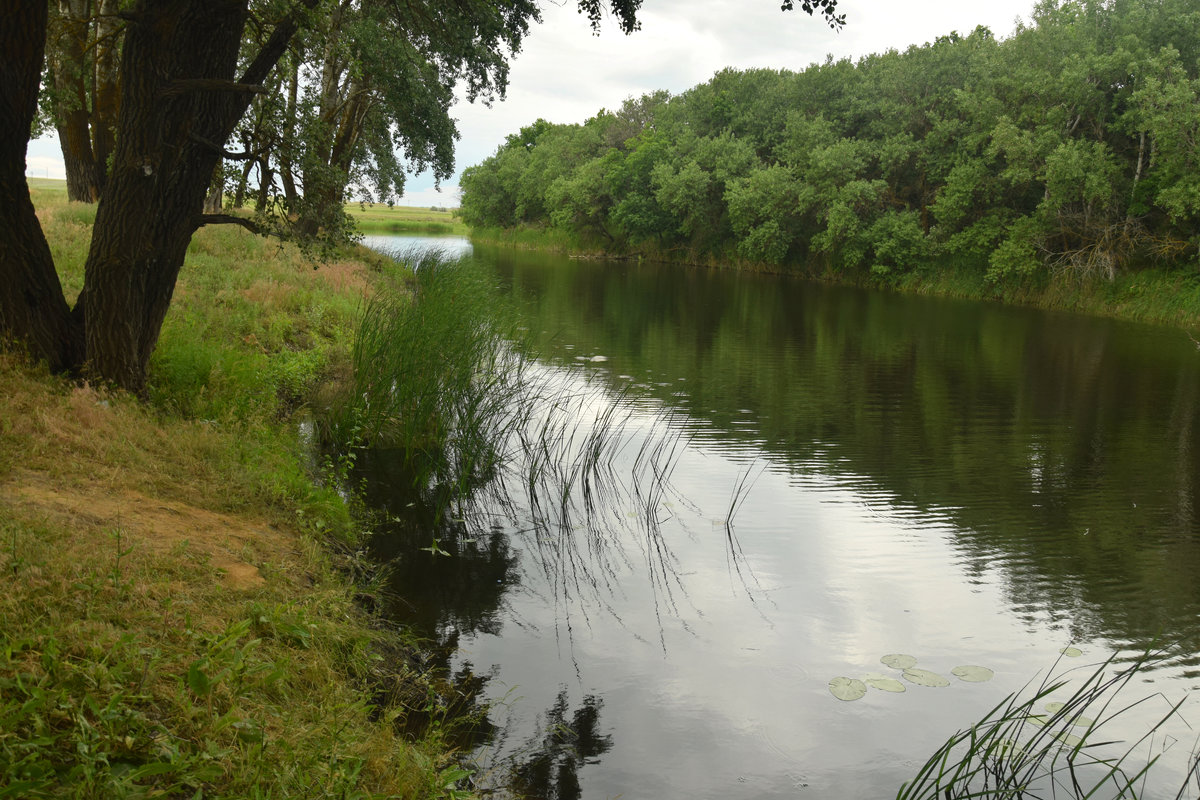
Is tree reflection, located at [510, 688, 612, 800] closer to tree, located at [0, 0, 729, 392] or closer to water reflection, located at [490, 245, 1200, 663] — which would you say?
water reflection, located at [490, 245, 1200, 663]

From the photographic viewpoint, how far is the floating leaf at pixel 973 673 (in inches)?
213

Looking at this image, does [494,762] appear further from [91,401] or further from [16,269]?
[16,269]

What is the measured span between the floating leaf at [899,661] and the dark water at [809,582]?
0.24ft

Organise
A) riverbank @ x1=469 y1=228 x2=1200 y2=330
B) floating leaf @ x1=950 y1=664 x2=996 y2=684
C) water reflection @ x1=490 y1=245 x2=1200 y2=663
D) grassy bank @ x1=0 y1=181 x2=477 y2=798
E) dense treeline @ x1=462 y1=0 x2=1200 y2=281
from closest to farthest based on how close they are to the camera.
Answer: grassy bank @ x1=0 y1=181 x2=477 y2=798 → floating leaf @ x1=950 y1=664 x2=996 y2=684 → water reflection @ x1=490 y1=245 x2=1200 y2=663 → riverbank @ x1=469 y1=228 x2=1200 y2=330 → dense treeline @ x1=462 y1=0 x2=1200 y2=281

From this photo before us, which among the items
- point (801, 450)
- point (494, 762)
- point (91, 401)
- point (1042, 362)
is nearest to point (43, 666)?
point (494, 762)

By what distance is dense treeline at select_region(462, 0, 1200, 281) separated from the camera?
26.9m

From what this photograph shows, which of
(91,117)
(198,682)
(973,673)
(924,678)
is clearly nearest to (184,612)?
(198,682)

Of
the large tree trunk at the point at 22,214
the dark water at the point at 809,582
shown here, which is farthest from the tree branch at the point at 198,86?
the dark water at the point at 809,582

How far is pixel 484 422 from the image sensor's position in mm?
10031

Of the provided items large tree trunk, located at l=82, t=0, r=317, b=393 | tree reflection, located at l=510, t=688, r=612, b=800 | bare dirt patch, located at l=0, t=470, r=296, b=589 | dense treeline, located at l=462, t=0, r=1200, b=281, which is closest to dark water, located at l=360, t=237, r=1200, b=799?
tree reflection, located at l=510, t=688, r=612, b=800

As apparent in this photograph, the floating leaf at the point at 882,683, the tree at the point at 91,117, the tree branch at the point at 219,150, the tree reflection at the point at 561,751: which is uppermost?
the tree at the point at 91,117

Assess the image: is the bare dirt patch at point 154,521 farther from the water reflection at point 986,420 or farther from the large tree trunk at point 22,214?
the water reflection at point 986,420

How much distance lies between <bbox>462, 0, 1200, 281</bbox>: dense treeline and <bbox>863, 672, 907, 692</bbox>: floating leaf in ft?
79.5

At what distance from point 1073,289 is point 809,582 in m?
26.3
